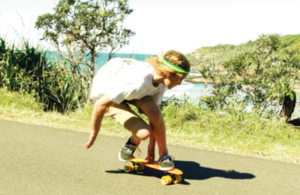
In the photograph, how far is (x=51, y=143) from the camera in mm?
4531

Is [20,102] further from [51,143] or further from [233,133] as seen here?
[233,133]

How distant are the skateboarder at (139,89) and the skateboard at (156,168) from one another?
0.08m

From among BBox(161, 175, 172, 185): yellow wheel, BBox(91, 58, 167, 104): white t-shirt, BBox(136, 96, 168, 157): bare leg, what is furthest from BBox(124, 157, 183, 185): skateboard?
BBox(91, 58, 167, 104): white t-shirt

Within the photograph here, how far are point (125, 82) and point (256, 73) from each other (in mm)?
5809

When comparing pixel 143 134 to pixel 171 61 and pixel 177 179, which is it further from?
pixel 171 61

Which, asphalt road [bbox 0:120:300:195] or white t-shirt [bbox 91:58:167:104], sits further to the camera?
asphalt road [bbox 0:120:300:195]

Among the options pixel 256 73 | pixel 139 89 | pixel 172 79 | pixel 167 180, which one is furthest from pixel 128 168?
pixel 256 73

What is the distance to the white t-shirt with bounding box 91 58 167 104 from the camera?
310cm

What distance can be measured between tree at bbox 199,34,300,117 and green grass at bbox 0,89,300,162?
4.30 feet

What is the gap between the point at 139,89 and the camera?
312 centimetres

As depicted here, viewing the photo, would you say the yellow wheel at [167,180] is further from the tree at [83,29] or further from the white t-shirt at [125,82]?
the tree at [83,29]

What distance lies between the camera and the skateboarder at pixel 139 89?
311 centimetres

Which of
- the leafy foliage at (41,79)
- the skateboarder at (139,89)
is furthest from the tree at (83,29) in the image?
the skateboarder at (139,89)

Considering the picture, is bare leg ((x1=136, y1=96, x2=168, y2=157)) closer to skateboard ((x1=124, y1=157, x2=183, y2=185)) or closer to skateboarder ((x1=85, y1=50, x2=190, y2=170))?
skateboarder ((x1=85, y1=50, x2=190, y2=170))
